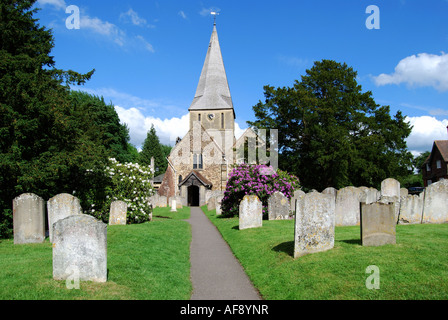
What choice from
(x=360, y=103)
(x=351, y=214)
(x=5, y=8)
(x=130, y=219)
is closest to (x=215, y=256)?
(x=351, y=214)

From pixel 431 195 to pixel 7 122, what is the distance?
18.4m

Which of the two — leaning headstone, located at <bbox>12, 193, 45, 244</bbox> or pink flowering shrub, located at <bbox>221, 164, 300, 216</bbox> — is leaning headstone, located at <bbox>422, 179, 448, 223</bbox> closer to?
pink flowering shrub, located at <bbox>221, 164, 300, 216</bbox>

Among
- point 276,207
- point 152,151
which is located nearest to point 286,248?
point 276,207

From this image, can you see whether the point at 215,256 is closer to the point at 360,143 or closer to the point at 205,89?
the point at 360,143

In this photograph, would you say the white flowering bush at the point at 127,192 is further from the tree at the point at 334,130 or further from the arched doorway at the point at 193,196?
the arched doorway at the point at 193,196

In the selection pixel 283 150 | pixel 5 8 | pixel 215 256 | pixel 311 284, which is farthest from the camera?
pixel 283 150

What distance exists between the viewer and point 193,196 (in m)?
50.7

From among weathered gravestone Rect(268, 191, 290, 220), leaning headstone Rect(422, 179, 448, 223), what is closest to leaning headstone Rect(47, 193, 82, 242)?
weathered gravestone Rect(268, 191, 290, 220)

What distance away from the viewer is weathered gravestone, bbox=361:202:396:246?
880 centimetres

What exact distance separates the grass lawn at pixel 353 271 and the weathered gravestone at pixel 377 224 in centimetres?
29

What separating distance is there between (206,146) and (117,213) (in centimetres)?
3229

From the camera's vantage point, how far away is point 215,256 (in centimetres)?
1123

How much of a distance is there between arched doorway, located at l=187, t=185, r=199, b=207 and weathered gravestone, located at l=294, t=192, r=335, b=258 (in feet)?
129

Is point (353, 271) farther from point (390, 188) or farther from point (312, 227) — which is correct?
point (390, 188)
